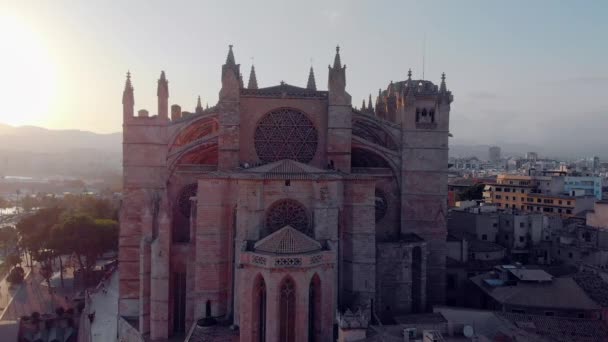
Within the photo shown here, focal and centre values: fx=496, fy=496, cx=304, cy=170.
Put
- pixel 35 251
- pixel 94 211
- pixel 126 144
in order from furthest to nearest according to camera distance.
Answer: pixel 94 211
pixel 35 251
pixel 126 144

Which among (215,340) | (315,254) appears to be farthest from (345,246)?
(215,340)

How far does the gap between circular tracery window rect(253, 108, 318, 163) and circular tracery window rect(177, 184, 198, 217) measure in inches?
180

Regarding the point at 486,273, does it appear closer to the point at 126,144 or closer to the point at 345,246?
the point at 345,246

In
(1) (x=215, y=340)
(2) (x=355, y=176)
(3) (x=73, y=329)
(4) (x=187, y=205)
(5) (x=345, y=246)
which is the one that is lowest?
(3) (x=73, y=329)

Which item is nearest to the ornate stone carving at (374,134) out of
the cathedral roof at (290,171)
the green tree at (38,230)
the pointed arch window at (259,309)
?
the cathedral roof at (290,171)

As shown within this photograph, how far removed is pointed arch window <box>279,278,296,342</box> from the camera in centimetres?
2162

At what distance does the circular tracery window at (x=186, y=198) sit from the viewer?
96.1 ft

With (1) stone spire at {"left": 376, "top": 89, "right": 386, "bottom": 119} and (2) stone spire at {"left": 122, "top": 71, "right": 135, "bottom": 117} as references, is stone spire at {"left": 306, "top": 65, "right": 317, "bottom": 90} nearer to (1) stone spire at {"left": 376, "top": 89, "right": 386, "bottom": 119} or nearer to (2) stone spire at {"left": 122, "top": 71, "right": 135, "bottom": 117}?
(1) stone spire at {"left": 376, "top": 89, "right": 386, "bottom": 119}

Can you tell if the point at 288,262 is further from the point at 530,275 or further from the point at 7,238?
the point at 7,238

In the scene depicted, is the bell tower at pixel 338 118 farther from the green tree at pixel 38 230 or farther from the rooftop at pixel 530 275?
the green tree at pixel 38 230

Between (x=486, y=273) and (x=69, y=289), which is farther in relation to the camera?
(x=69, y=289)

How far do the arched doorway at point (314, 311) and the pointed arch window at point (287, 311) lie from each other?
982mm

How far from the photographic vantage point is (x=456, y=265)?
35156mm

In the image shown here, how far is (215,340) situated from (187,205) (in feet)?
31.1
